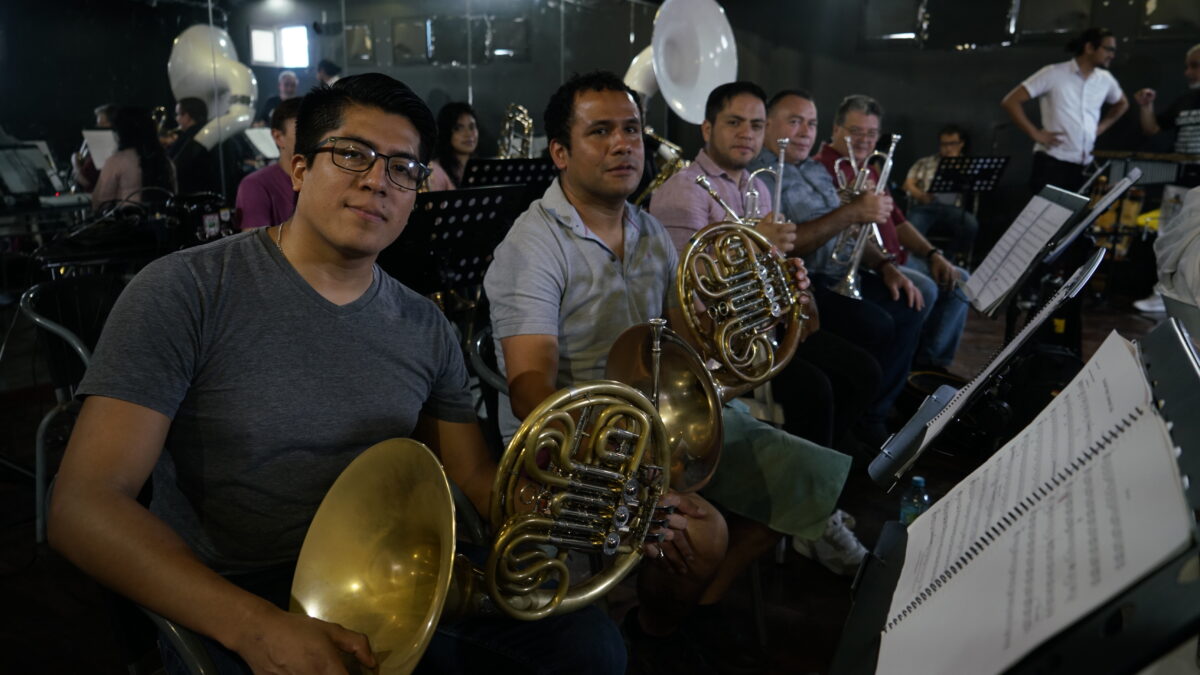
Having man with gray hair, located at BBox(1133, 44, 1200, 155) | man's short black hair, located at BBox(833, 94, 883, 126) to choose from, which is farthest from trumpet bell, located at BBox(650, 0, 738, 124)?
man with gray hair, located at BBox(1133, 44, 1200, 155)

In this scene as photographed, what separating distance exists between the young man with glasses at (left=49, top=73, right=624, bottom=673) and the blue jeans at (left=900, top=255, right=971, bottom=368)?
324cm

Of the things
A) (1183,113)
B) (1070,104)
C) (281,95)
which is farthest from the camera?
(1070,104)

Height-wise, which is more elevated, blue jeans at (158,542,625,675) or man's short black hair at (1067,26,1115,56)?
man's short black hair at (1067,26,1115,56)

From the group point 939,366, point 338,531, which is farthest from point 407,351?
point 939,366

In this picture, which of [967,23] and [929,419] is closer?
[929,419]

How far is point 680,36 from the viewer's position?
4.85 m

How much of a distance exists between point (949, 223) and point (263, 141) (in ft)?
17.3

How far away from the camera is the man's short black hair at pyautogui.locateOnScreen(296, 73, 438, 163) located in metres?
1.40

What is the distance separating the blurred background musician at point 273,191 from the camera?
3449 mm

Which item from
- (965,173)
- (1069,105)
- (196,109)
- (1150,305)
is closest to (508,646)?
(196,109)

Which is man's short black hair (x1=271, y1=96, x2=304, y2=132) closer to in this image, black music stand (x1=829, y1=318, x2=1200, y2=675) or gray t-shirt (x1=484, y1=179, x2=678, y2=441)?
gray t-shirt (x1=484, y1=179, x2=678, y2=441)

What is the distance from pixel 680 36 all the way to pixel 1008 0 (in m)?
5.02

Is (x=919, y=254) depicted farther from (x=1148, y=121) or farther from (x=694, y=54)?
(x=1148, y=121)

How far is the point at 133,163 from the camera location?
421 centimetres
